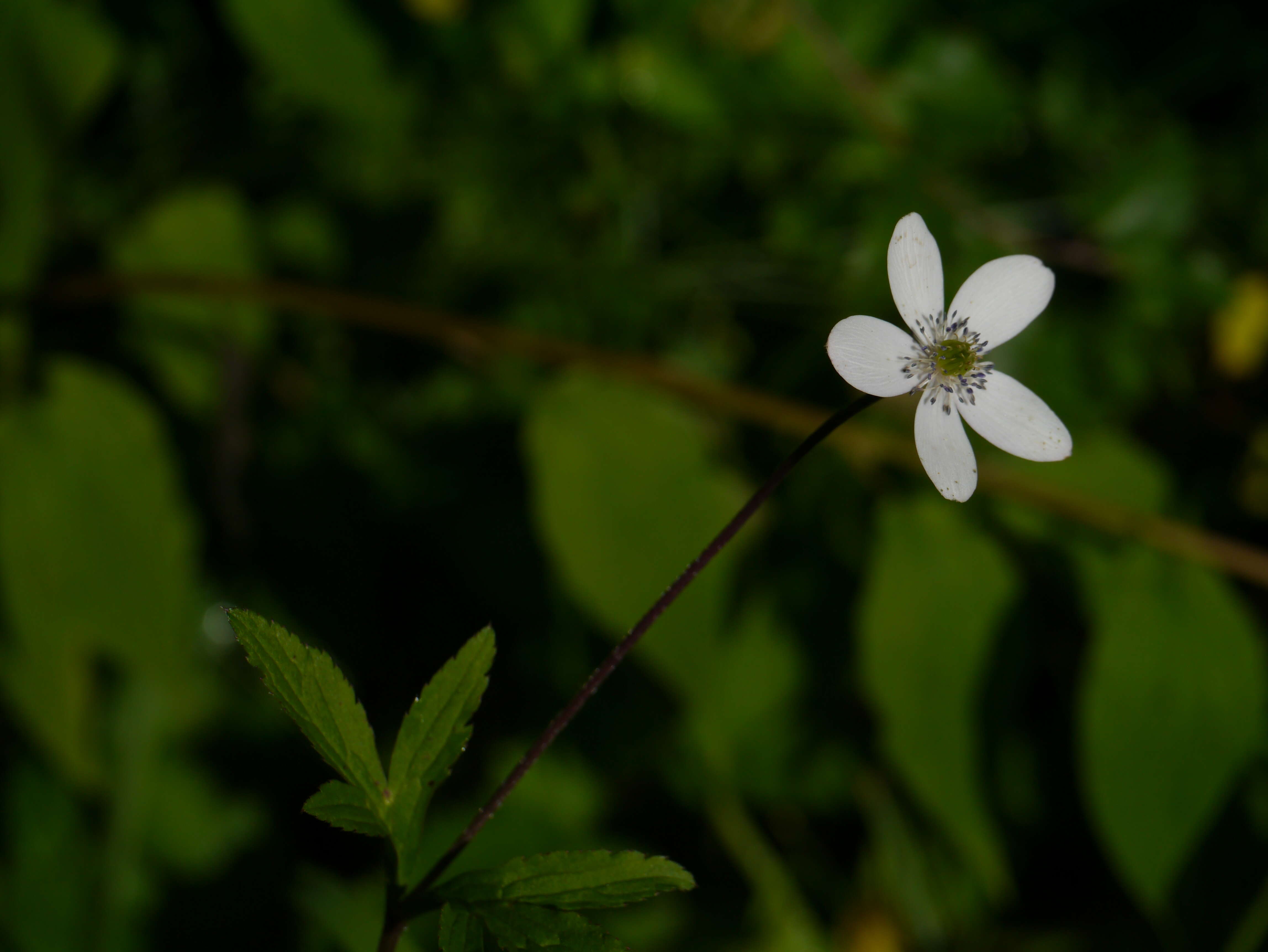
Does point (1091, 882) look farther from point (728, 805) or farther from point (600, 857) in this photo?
point (600, 857)

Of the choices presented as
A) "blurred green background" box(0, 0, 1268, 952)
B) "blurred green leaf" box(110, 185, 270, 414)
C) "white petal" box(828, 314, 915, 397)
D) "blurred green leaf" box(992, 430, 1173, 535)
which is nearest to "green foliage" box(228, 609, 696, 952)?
"white petal" box(828, 314, 915, 397)

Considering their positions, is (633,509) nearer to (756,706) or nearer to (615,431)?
(615,431)

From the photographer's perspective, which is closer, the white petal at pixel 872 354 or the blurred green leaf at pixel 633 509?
the white petal at pixel 872 354

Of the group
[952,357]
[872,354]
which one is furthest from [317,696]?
[952,357]

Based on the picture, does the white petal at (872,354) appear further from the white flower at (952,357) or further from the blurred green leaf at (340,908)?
the blurred green leaf at (340,908)

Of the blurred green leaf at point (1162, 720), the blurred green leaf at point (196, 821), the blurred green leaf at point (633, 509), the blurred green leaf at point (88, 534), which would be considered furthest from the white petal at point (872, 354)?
the blurred green leaf at point (196, 821)
